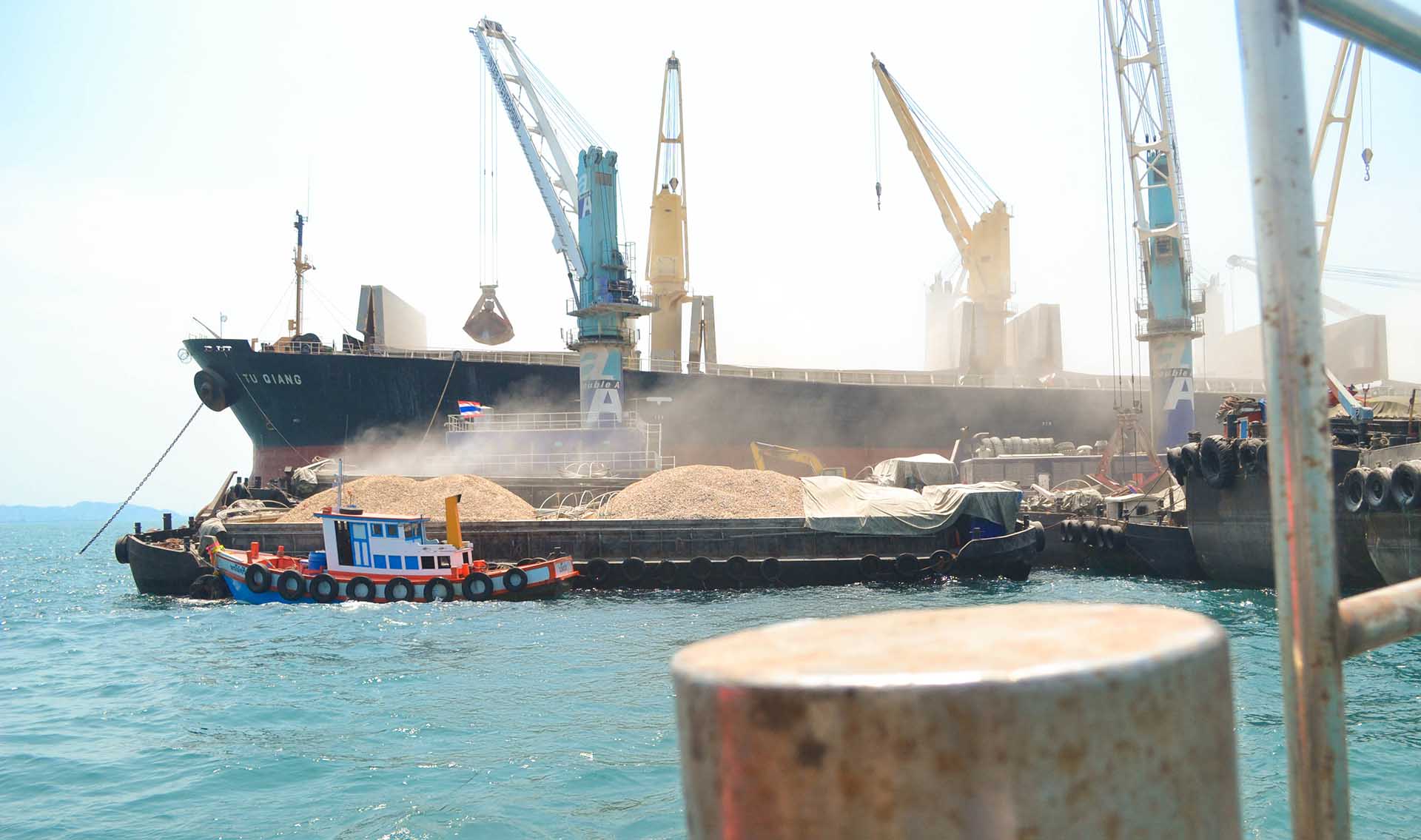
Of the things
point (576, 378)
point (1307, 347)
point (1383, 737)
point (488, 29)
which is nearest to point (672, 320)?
point (576, 378)

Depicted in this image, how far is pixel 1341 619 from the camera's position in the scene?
3.93 feet

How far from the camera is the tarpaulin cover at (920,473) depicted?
3609 centimetres

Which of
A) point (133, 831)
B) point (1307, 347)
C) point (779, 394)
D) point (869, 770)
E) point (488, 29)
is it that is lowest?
point (133, 831)

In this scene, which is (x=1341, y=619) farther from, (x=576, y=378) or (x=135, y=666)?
(x=576, y=378)

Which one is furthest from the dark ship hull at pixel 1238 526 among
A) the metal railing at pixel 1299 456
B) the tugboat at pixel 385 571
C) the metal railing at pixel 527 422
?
the metal railing at pixel 527 422

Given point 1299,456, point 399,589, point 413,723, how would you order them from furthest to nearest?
point 399,589 → point 413,723 → point 1299,456

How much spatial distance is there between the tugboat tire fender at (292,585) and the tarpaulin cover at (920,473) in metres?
20.7

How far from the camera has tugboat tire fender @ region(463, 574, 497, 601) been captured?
2423 centimetres

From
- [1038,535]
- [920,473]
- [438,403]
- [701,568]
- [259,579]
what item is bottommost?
[701,568]

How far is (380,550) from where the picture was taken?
82.1 feet

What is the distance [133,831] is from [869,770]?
1076 centimetres

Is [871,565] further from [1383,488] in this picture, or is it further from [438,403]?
[438,403]

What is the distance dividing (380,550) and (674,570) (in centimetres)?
787

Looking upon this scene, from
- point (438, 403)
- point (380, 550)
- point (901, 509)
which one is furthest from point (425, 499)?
point (438, 403)
